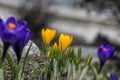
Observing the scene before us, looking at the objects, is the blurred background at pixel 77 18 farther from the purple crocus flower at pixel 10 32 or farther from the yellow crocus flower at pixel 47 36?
the purple crocus flower at pixel 10 32

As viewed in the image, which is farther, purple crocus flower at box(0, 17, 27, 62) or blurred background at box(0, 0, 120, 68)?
blurred background at box(0, 0, 120, 68)

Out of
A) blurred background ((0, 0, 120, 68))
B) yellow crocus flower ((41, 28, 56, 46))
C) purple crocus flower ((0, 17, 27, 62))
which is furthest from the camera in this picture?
blurred background ((0, 0, 120, 68))

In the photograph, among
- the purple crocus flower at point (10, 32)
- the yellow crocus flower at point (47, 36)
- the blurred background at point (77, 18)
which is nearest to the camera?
the purple crocus flower at point (10, 32)

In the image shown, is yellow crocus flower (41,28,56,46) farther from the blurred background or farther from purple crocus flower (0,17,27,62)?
the blurred background

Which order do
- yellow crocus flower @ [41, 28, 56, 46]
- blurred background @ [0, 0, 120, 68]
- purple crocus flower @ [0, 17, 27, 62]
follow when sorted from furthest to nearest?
1. blurred background @ [0, 0, 120, 68]
2. yellow crocus flower @ [41, 28, 56, 46]
3. purple crocus flower @ [0, 17, 27, 62]

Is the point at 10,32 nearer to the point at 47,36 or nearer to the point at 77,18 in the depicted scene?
the point at 47,36

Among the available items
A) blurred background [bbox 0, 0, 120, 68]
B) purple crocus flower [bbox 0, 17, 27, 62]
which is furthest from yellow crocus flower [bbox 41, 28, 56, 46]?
blurred background [bbox 0, 0, 120, 68]

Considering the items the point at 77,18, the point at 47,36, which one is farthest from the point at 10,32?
the point at 77,18

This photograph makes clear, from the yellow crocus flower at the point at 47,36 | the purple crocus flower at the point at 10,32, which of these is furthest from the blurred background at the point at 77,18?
the purple crocus flower at the point at 10,32
